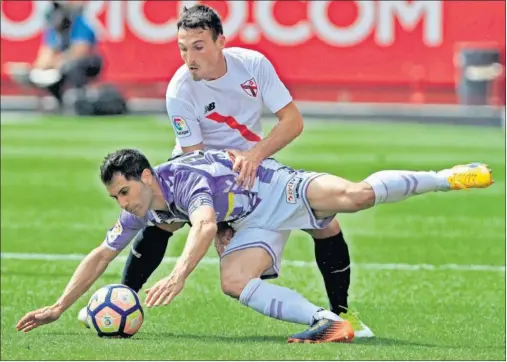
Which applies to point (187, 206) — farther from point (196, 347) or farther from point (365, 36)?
point (365, 36)

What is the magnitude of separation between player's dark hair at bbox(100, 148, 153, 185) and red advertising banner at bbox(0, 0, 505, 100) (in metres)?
23.0

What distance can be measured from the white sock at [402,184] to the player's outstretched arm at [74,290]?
1667 mm

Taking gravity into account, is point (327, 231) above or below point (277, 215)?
below

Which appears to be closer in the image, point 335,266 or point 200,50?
point 200,50

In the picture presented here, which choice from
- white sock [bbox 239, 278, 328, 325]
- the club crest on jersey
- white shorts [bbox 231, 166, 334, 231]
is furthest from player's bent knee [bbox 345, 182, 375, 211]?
the club crest on jersey

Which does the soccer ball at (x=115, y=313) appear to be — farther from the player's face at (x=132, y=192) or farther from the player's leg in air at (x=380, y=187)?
the player's leg in air at (x=380, y=187)

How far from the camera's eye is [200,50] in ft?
27.9

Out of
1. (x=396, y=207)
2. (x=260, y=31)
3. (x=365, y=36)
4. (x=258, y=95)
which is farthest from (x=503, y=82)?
(x=258, y=95)

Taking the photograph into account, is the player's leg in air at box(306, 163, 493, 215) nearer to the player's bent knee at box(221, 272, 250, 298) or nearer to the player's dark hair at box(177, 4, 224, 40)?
the player's bent knee at box(221, 272, 250, 298)

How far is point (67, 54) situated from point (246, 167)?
20890 millimetres

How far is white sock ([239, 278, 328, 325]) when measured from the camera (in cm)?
797

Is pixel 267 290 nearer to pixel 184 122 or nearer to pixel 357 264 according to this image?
pixel 184 122

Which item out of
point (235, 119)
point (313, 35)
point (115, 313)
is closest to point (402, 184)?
point (235, 119)

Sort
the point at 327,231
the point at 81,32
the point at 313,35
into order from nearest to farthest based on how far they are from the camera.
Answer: the point at 327,231, the point at 81,32, the point at 313,35
